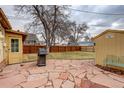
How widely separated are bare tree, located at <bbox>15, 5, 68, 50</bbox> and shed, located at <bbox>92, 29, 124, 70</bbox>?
346 inches

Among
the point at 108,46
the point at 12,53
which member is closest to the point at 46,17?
the point at 12,53

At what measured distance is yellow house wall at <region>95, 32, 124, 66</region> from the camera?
19.6ft

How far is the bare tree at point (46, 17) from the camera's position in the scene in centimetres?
1505

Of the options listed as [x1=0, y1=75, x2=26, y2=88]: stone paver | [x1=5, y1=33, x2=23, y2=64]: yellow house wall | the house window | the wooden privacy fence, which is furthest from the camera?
the wooden privacy fence

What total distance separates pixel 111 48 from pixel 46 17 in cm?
1052

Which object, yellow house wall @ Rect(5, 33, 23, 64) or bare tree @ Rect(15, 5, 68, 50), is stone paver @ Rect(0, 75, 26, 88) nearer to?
yellow house wall @ Rect(5, 33, 23, 64)

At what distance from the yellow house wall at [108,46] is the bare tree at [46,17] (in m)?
8.77

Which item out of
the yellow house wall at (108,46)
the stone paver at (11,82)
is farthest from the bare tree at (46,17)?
the stone paver at (11,82)

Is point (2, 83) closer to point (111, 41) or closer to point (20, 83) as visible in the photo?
point (20, 83)

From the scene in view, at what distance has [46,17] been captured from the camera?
15719 mm

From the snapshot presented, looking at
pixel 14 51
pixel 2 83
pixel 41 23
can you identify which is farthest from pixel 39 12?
pixel 2 83

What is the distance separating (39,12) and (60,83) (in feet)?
38.1

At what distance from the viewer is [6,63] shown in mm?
7617

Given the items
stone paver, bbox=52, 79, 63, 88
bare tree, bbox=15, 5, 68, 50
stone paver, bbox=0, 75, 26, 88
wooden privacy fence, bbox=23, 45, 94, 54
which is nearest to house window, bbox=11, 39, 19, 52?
stone paver, bbox=0, 75, 26, 88
